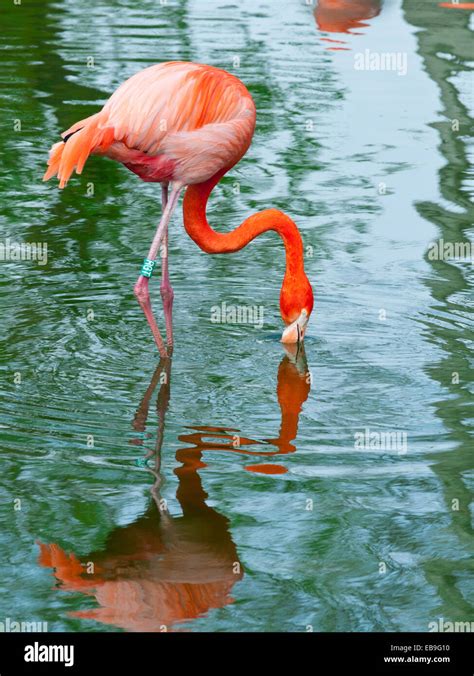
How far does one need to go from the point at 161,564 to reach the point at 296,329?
7.88 feet

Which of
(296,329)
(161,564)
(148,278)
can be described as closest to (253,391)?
(296,329)

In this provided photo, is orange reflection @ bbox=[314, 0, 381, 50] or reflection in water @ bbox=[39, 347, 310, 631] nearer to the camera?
reflection in water @ bbox=[39, 347, 310, 631]

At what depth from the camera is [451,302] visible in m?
7.31

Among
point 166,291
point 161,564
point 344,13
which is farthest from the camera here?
point 344,13

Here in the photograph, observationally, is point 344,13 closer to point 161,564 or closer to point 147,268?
point 147,268

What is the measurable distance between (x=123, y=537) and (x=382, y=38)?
1000cm

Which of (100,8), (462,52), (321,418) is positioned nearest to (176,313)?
(321,418)

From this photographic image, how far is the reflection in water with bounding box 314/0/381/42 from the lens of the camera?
1459cm

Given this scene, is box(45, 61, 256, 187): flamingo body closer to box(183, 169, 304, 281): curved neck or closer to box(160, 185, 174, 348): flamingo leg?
box(183, 169, 304, 281): curved neck

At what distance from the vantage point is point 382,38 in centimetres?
1377

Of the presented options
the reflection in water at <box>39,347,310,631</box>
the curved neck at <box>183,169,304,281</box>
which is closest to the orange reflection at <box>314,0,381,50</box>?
the curved neck at <box>183,169,304,281</box>

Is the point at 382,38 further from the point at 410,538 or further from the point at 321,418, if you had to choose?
the point at 410,538

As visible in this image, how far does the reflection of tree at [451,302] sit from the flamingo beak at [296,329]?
2.17 ft

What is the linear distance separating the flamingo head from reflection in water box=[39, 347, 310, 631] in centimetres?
141
